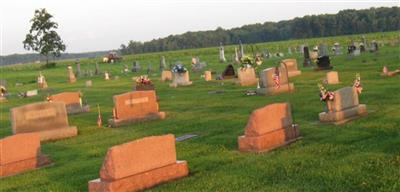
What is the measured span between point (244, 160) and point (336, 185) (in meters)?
3.10

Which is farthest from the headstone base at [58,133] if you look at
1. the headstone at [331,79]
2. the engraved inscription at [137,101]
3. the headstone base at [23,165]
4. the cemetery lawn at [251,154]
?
the headstone at [331,79]

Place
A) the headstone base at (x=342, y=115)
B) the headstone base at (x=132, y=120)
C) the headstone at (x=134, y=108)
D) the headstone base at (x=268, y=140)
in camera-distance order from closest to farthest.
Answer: the headstone base at (x=268, y=140) → the headstone base at (x=342, y=115) → the headstone base at (x=132, y=120) → the headstone at (x=134, y=108)

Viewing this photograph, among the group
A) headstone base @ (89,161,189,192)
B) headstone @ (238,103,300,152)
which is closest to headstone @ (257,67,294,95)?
headstone @ (238,103,300,152)

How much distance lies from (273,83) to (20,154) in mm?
12731

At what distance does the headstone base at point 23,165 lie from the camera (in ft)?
44.6

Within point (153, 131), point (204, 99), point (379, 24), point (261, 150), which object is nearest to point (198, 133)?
point (153, 131)

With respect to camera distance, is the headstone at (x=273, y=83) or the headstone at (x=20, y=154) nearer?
the headstone at (x=20, y=154)

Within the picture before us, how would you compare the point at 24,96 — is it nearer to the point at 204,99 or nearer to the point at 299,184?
the point at 204,99

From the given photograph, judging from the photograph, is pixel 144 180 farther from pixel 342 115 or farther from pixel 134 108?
pixel 134 108

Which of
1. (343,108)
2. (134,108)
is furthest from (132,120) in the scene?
(343,108)

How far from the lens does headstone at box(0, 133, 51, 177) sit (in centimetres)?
1352

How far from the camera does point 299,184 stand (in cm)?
935

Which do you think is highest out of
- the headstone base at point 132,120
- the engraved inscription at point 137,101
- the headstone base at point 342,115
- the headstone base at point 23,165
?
the engraved inscription at point 137,101

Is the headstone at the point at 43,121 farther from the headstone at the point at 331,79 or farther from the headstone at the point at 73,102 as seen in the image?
the headstone at the point at 331,79
